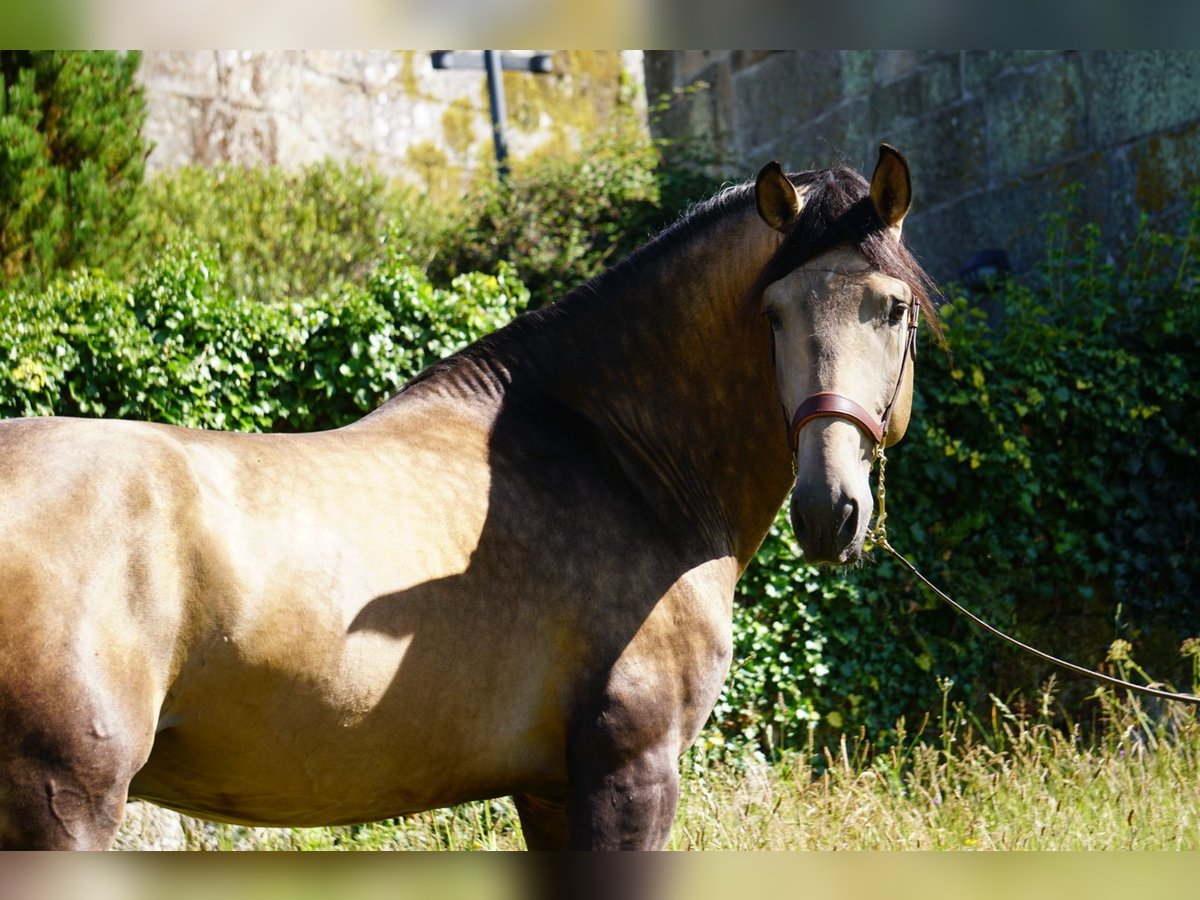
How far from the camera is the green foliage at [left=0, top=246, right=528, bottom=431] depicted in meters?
4.68

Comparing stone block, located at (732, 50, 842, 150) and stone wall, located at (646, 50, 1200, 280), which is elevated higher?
stone block, located at (732, 50, 842, 150)

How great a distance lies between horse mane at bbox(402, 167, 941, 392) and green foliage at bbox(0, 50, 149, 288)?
14.4 ft

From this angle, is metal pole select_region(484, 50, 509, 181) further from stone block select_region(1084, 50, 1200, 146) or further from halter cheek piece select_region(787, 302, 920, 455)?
halter cheek piece select_region(787, 302, 920, 455)

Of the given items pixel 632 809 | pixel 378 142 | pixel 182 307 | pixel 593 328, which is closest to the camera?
pixel 632 809

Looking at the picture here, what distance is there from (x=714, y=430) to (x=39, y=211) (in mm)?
5197

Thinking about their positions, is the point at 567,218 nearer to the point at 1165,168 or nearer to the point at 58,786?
the point at 1165,168

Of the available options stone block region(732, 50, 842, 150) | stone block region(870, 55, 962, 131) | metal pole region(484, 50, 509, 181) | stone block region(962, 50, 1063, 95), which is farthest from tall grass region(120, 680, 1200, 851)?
metal pole region(484, 50, 509, 181)

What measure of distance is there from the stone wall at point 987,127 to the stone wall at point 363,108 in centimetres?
257

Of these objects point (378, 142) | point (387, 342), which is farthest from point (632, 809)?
point (378, 142)

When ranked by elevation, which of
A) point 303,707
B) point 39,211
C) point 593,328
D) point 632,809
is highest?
point 39,211

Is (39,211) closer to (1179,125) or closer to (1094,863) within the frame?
(1179,125)

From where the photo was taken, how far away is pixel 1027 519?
6203 millimetres

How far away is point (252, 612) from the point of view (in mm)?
2137

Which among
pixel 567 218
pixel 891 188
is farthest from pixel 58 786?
pixel 567 218
